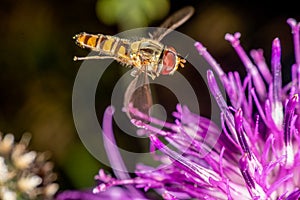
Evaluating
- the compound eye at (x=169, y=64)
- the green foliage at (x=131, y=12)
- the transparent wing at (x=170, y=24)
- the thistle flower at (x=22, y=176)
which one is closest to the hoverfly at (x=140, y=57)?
the compound eye at (x=169, y=64)

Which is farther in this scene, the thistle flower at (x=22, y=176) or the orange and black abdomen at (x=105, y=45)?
the thistle flower at (x=22, y=176)

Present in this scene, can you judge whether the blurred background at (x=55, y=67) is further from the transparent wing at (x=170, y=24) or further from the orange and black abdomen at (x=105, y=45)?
the orange and black abdomen at (x=105, y=45)

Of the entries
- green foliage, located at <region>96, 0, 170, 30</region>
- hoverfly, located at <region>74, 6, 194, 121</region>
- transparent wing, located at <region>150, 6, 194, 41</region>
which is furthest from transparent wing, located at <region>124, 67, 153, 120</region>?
green foliage, located at <region>96, 0, 170, 30</region>

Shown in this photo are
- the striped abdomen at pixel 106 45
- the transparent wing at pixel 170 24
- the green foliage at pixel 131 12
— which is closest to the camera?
the striped abdomen at pixel 106 45

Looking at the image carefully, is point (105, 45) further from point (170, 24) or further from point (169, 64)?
point (170, 24)

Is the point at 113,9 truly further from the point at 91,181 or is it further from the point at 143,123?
the point at 143,123

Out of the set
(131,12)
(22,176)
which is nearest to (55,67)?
(131,12)

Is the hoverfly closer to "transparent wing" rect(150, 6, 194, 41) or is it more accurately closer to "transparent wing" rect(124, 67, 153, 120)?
"transparent wing" rect(124, 67, 153, 120)

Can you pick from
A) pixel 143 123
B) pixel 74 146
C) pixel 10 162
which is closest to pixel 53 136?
pixel 74 146
